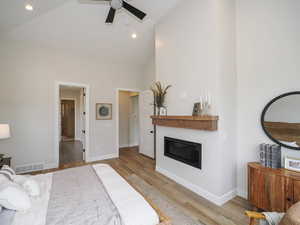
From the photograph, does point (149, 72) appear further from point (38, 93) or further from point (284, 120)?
point (284, 120)

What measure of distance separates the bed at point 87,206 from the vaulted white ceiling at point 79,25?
263 cm

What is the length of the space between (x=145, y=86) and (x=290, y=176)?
4183 mm

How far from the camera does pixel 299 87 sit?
185 centimetres

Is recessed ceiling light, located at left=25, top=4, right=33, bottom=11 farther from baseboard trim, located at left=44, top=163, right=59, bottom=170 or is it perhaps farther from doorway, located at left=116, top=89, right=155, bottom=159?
baseboard trim, located at left=44, top=163, right=59, bottom=170

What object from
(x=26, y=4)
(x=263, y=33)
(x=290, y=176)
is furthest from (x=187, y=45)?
(x=26, y=4)

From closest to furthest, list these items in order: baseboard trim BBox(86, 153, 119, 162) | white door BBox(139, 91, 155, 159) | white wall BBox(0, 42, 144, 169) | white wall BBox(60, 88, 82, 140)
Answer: white wall BBox(0, 42, 144, 169) < baseboard trim BBox(86, 153, 119, 162) < white door BBox(139, 91, 155, 159) < white wall BBox(60, 88, 82, 140)

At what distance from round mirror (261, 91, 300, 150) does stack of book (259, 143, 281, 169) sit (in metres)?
0.15

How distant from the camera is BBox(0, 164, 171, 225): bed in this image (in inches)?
42.1

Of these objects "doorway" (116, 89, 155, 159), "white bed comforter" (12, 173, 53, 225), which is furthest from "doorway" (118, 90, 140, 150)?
"white bed comforter" (12, 173, 53, 225)

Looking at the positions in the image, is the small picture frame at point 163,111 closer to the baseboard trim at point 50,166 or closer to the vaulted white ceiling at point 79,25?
the vaulted white ceiling at point 79,25

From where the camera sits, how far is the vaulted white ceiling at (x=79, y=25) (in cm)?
270

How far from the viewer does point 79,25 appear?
3.26 metres

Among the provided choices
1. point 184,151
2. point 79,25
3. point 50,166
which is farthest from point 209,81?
point 50,166

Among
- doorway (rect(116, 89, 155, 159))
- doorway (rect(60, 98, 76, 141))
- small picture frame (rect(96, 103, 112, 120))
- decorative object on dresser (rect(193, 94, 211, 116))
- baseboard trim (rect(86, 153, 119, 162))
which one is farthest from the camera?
doorway (rect(60, 98, 76, 141))
